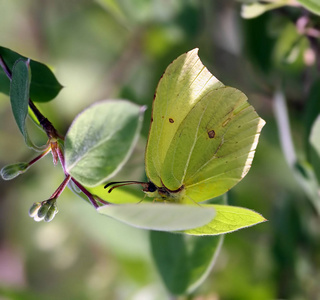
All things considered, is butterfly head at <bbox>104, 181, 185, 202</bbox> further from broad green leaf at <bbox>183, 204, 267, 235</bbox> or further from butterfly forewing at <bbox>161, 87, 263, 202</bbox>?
broad green leaf at <bbox>183, 204, 267, 235</bbox>

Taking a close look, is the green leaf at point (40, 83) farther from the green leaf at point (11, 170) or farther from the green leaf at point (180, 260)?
the green leaf at point (180, 260)

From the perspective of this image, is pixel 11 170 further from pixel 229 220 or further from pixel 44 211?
pixel 229 220

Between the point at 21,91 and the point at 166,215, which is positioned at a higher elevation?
the point at 21,91

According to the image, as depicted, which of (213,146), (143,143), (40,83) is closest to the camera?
(40,83)

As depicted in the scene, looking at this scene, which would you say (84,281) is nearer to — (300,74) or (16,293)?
(16,293)

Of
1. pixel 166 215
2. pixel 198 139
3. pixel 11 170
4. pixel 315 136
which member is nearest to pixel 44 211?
pixel 11 170

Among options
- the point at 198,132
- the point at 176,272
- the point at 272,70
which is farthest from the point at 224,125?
the point at 272,70
